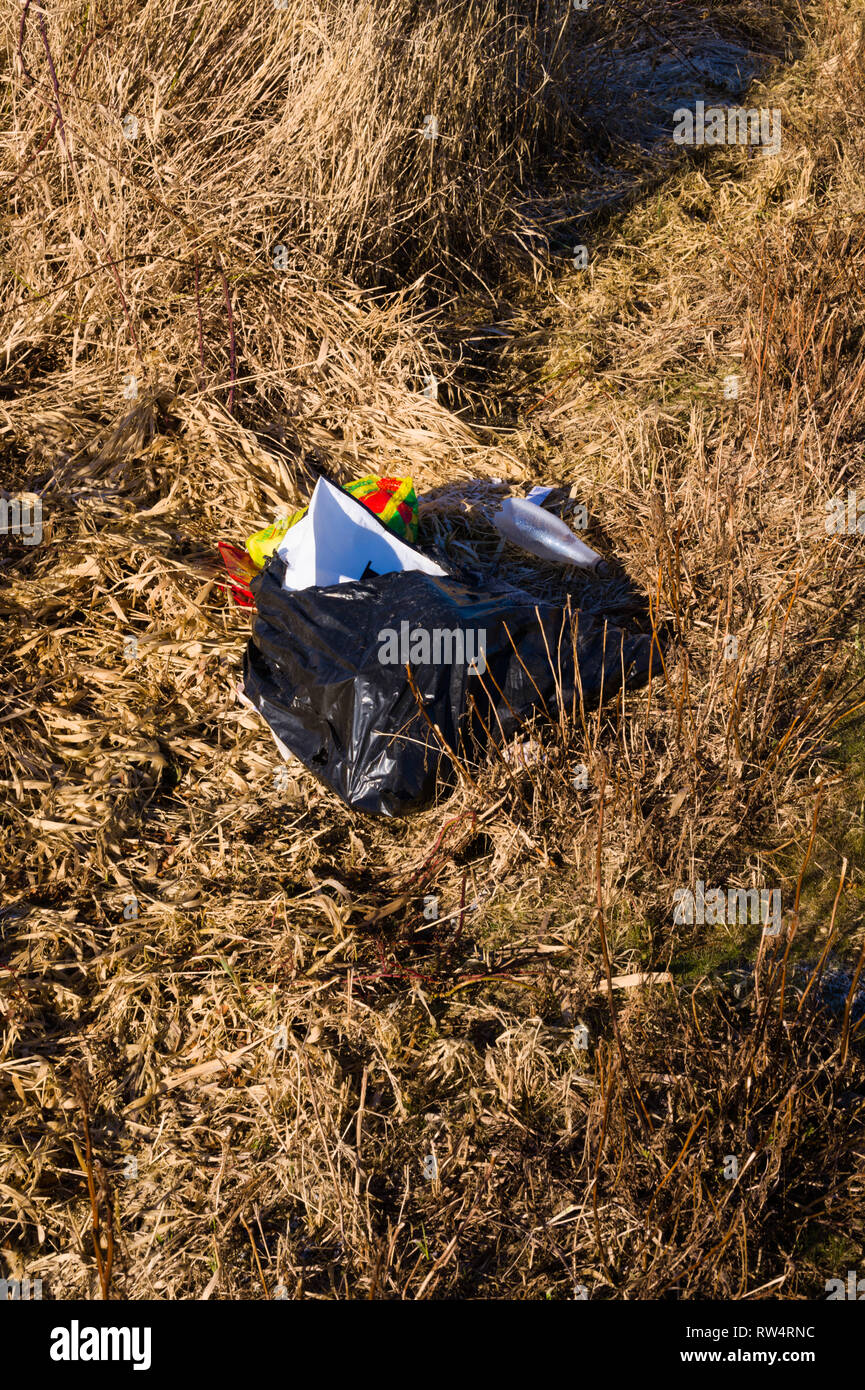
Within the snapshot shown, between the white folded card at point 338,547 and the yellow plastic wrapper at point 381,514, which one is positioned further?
the yellow plastic wrapper at point 381,514

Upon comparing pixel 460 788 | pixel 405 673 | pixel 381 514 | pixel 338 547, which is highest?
pixel 381 514

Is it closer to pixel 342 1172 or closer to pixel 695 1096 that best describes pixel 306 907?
pixel 342 1172

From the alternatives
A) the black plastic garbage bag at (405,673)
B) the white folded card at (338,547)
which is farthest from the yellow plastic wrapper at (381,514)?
the black plastic garbage bag at (405,673)

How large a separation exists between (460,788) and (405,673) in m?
0.36

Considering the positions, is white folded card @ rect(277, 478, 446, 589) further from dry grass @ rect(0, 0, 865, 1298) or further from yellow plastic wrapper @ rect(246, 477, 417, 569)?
dry grass @ rect(0, 0, 865, 1298)

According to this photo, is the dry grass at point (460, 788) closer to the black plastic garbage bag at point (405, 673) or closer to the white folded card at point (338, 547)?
the black plastic garbage bag at point (405, 673)

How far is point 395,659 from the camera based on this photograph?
2871 millimetres

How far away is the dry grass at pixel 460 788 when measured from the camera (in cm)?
221

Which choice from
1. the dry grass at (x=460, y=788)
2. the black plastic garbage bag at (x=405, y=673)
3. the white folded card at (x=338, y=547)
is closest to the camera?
the dry grass at (x=460, y=788)

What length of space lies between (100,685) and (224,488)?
0.94 m

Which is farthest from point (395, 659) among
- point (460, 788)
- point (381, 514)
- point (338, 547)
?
point (381, 514)

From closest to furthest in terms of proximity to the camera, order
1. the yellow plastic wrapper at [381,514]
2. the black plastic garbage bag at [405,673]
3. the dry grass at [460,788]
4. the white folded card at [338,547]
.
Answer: the dry grass at [460,788] → the black plastic garbage bag at [405,673] → the white folded card at [338,547] → the yellow plastic wrapper at [381,514]

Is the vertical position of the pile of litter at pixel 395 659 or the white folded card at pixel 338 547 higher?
the white folded card at pixel 338 547

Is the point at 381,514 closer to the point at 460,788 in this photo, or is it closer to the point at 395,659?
the point at 395,659
